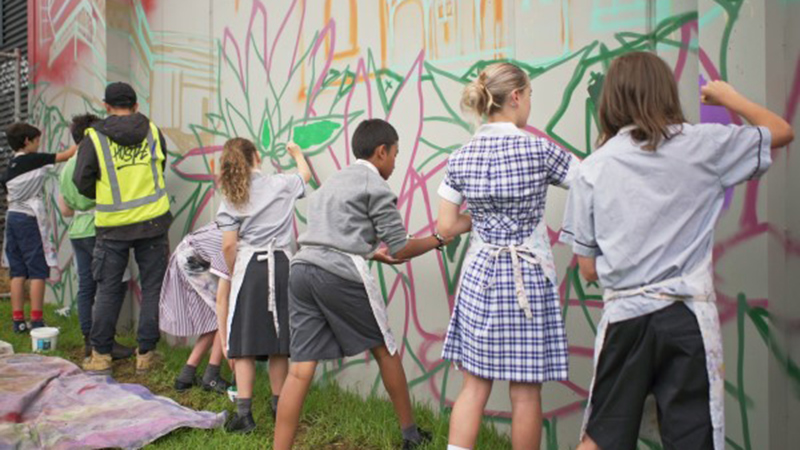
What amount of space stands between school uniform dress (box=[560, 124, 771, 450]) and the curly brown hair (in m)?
2.13

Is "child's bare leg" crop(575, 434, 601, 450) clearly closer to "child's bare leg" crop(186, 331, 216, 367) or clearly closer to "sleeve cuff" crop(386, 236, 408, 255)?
"sleeve cuff" crop(386, 236, 408, 255)

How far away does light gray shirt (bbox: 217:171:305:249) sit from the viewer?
153 inches

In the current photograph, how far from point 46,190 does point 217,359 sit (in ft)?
15.0

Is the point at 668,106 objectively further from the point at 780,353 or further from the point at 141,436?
the point at 141,436

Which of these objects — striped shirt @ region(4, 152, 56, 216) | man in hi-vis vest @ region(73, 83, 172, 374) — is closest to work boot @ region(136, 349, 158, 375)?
man in hi-vis vest @ region(73, 83, 172, 374)

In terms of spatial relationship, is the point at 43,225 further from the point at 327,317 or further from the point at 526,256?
the point at 526,256

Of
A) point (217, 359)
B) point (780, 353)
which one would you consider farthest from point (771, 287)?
point (217, 359)

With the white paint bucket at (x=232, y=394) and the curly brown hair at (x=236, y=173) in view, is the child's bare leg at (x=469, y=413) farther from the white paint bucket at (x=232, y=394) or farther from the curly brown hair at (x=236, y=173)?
the white paint bucket at (x=232, y=394)

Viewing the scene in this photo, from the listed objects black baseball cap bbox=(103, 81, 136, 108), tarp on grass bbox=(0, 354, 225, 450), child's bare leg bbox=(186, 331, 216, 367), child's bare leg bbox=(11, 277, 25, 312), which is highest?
black baseball cap bbox=(103, 81, 136, 108)

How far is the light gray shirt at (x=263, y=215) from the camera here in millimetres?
3881

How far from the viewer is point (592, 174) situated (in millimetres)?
2266

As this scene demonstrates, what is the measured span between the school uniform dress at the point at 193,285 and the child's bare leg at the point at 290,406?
4.44 ft

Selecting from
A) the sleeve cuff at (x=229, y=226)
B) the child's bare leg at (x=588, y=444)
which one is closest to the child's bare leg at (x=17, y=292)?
the sleeve cuff at (x=229, y=226)

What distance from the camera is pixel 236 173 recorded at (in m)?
3.87
